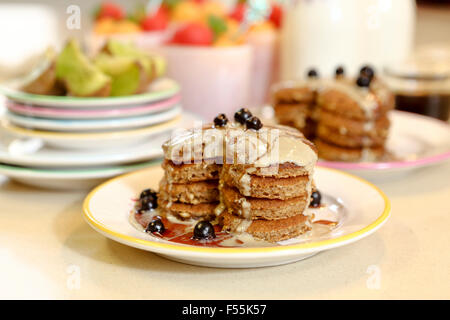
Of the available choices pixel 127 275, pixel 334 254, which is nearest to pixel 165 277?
pixel 127 275

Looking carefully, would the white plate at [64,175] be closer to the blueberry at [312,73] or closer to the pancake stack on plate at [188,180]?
the pancake stack on plate at [188,180]

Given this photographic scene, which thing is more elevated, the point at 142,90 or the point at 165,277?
the point at 142,90

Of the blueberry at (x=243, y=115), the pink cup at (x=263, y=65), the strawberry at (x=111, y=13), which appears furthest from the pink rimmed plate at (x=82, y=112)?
the strawberry at (x=111, y=13)

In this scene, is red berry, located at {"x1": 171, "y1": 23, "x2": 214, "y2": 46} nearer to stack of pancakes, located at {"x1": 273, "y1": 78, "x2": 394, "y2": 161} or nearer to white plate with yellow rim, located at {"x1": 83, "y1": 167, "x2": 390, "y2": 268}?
stack of pancakes, located at {"x1": 273, "y1": 78, "x2": 394, "y2": 161}

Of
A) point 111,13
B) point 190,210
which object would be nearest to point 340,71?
point 190,210

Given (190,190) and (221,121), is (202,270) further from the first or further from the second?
(221,121)

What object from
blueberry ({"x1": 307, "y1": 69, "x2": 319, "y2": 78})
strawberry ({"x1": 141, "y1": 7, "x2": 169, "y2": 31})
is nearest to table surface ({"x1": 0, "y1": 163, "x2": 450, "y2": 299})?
blueberry ({"x1": 307, "y1": 69, "x2": 319, "y2": 78})

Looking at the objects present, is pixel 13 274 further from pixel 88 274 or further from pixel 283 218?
pixel 283 218
